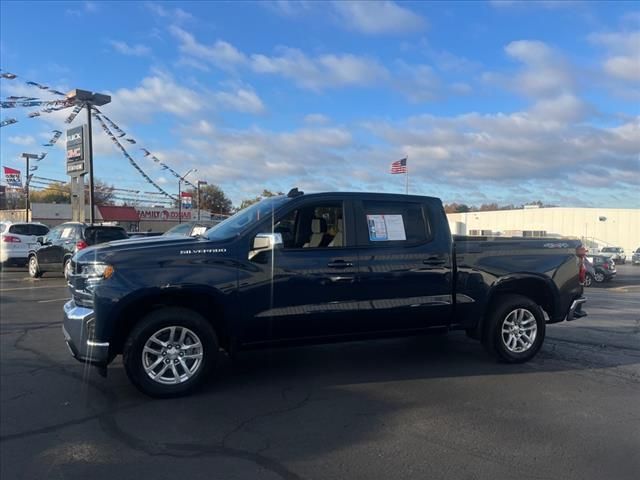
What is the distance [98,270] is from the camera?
4891 mm

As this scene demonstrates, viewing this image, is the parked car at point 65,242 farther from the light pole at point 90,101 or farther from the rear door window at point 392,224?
the rear door window at point 392,224

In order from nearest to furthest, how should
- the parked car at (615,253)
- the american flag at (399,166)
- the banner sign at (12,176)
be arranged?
1. the american flag at (399,166)
2. the parked car at (615,253)
3. the banner sign at (12,176)

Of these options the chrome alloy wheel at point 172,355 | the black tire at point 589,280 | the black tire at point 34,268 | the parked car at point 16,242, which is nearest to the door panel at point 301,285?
the chrome alloy wheel at point 172,355

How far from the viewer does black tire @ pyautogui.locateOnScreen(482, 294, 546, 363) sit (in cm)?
614

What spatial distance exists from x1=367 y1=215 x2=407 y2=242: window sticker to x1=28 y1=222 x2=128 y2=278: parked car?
11.3m

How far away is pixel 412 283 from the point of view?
571 cm

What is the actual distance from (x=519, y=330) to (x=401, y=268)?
171 cm

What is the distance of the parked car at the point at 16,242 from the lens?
18.3 m

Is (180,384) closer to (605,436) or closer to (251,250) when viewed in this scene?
(251,250)

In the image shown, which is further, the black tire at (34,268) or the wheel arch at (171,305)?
the black tire at (34,268)

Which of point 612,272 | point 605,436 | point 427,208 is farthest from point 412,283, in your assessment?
point 612,272

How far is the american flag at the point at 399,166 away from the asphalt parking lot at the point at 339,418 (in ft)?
75.2

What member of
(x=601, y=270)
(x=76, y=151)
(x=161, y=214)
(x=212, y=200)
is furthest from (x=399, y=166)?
(x=212, y=200)

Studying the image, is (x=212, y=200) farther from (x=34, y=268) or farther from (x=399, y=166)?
(x=34, y=268)
